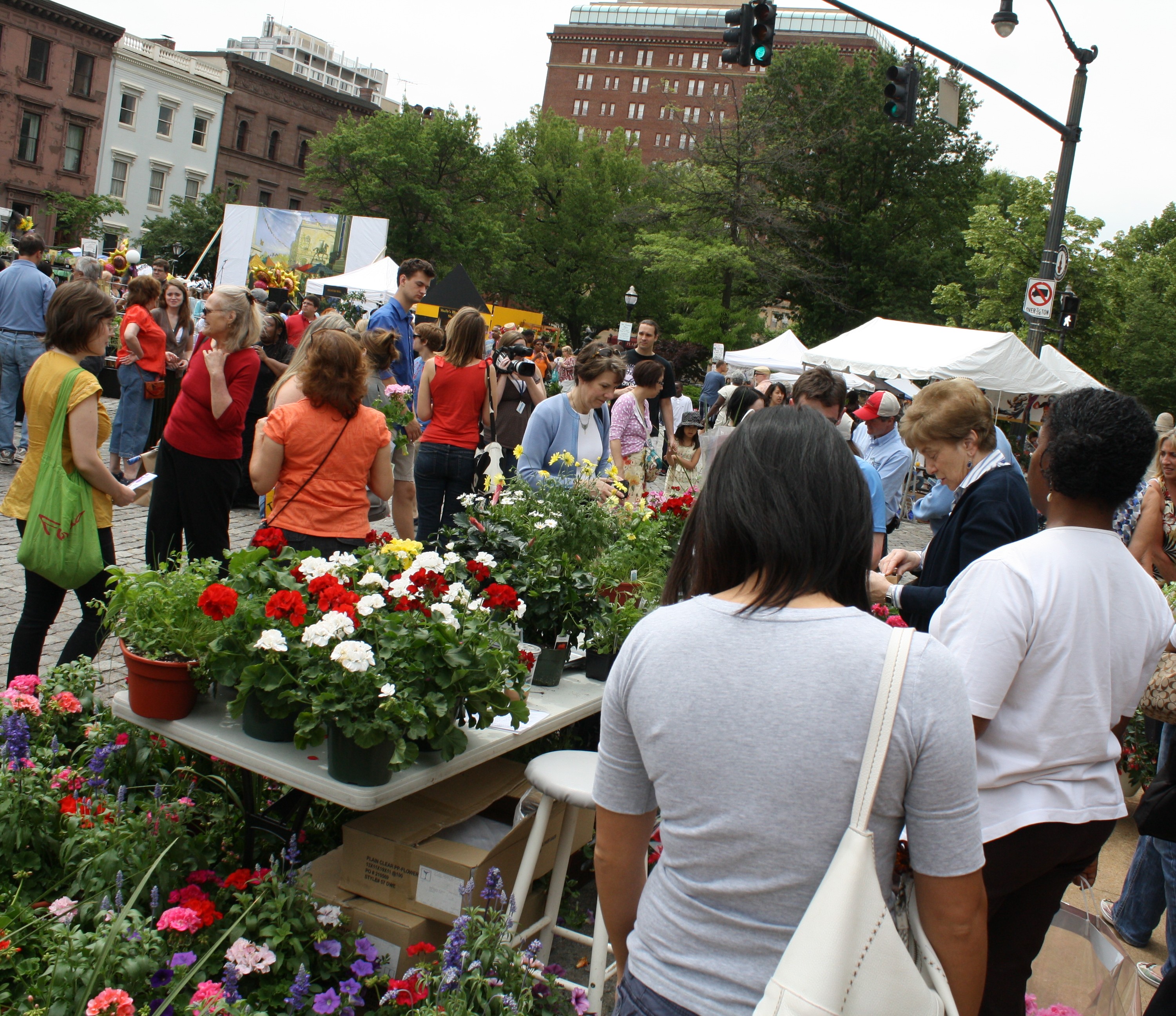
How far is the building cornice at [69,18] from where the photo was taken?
44406 millimetres

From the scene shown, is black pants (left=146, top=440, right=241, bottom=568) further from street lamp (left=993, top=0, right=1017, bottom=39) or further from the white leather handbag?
street lamp (left=993, top=0, right=1017, bottom=39)

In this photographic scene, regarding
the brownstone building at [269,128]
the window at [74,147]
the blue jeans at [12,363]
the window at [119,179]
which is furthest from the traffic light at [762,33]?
the brownstone building at [269,128]

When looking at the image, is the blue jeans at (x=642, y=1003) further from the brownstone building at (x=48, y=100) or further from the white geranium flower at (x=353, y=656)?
the brownstone building at (x=48, y=100)

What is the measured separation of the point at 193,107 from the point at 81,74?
731 cm

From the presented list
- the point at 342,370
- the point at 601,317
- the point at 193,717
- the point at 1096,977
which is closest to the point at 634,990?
the point at 193,717

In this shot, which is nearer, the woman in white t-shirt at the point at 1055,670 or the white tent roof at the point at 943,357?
the woman in white t-shirt at the point at 1055,670

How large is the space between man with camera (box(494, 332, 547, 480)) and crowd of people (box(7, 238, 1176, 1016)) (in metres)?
3.91

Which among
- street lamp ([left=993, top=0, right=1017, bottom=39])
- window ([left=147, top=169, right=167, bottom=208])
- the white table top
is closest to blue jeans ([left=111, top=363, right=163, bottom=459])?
the white table top

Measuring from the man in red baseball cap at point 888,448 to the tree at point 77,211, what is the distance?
4557 cm

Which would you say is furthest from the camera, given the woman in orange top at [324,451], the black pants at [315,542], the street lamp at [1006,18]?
the street lamp at [1006,18]

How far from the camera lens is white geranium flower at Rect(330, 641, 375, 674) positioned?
92.6 inches

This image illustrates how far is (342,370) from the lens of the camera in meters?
3.94

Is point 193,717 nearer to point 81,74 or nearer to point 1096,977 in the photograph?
point 1096,977

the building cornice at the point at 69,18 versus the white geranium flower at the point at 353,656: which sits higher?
the building cornice at the point at 69,18
